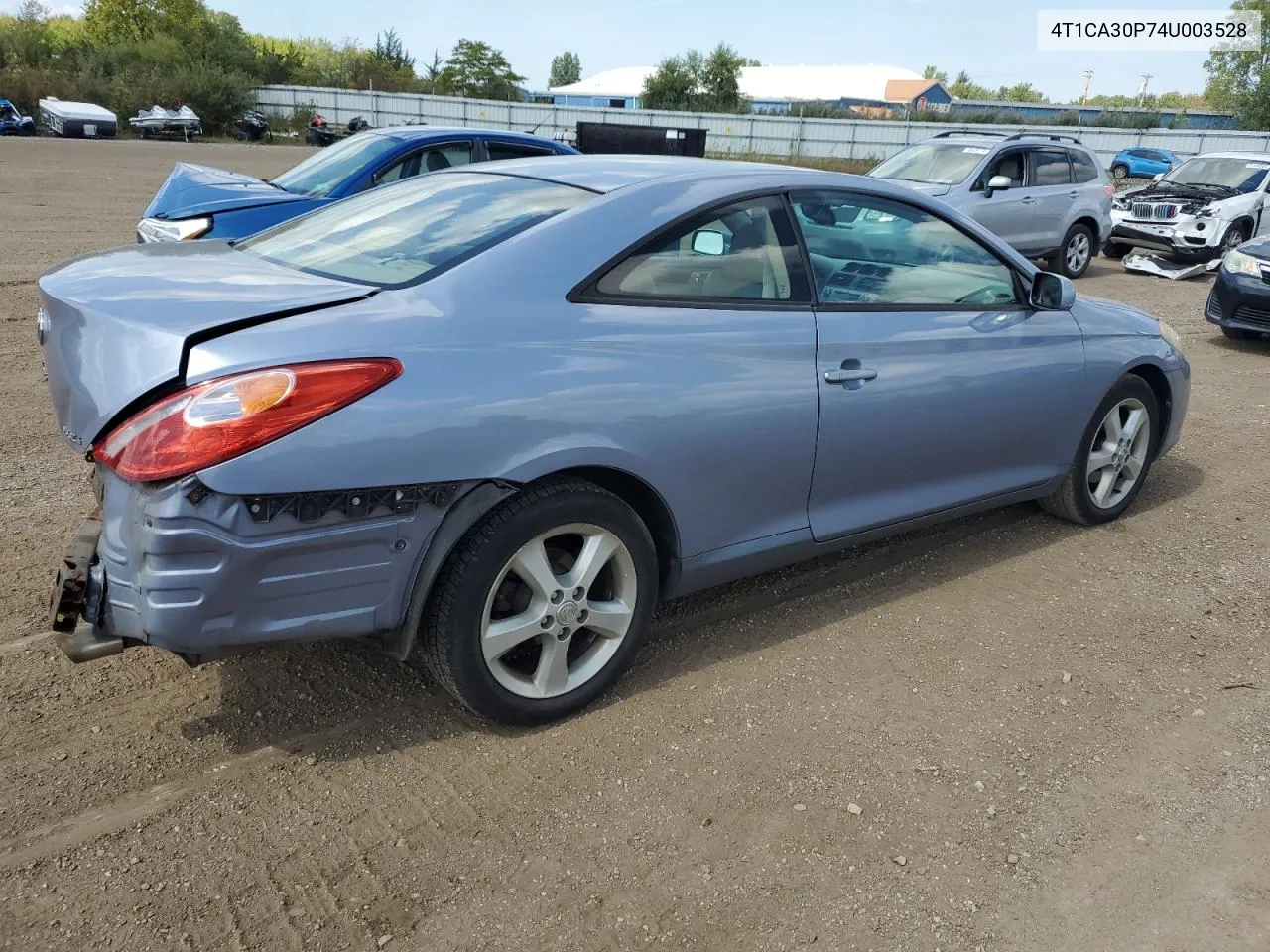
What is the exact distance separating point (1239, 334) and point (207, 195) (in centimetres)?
937

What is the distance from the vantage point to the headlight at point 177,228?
22.9 ft

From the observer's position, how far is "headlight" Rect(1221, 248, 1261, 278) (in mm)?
9219

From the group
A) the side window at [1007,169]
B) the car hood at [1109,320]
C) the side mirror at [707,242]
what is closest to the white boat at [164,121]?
the side window at [1007,169]

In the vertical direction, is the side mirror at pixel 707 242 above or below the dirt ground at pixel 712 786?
above

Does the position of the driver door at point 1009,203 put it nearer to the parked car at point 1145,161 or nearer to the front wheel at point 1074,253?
the front wheel at point 1074,253

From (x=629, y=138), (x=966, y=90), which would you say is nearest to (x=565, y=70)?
(x=966, y=90)

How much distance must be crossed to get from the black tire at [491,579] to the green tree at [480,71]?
231 feet

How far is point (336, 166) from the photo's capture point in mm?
8367

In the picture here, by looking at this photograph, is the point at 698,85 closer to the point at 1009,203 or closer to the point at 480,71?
the point at 480,71

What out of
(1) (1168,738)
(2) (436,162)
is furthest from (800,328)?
(2) (436,162)

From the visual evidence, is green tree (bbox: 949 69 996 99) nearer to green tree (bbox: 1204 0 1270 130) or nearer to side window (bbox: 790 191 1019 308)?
green tree (bbox: 1204 0 1270 130)

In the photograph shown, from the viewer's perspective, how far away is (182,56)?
157 feet

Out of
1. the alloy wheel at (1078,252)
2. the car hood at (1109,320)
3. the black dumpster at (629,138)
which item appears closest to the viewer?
the car hood at (1109,320)

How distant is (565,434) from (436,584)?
1.78 ft
